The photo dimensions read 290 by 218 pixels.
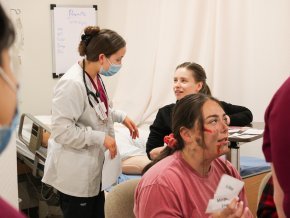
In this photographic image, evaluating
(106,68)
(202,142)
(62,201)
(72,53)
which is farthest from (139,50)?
(202,142)

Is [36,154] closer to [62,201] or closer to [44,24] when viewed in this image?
[62,201]

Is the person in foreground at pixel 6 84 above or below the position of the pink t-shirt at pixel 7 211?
above

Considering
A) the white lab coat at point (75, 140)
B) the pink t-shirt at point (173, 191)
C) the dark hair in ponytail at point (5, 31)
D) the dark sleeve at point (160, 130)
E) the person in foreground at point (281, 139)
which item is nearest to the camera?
the dark hair in ponytail at point (5, 31)

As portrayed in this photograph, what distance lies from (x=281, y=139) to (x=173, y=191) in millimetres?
704

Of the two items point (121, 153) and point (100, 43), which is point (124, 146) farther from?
point (100, 43)

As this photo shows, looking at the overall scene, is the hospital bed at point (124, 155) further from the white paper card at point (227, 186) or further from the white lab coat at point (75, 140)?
the white paper card at point (227, 186)

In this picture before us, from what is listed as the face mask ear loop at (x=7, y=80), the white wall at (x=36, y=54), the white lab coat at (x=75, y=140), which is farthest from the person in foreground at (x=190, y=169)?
the white wall at (x=36, y=54)

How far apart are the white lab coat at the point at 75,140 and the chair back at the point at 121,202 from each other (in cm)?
54

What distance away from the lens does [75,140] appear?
7.17 feet

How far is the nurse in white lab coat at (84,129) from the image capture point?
2.19 m

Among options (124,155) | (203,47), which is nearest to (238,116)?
(124,155)

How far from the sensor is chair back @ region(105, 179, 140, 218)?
1646mm

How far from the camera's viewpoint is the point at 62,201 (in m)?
2.35

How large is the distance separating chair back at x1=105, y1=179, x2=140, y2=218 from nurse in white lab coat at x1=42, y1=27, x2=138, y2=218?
0.54 m
